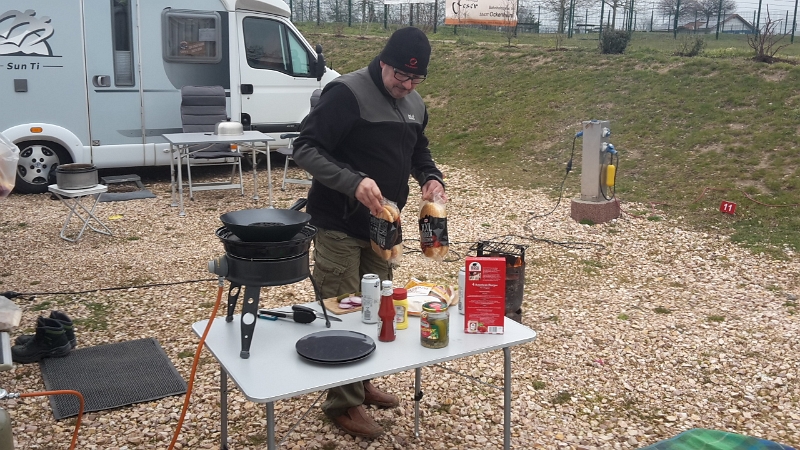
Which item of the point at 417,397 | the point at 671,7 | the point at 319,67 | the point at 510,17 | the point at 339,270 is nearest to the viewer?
the point at 339,270

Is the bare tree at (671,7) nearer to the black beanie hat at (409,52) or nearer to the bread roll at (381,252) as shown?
the black beanie hat at (409,52)

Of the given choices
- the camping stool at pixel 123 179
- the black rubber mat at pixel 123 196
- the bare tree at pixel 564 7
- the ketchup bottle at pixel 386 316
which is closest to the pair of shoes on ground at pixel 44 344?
the ketchup bottle at pixel 386 316

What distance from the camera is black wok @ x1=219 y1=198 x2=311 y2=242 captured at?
2.43m

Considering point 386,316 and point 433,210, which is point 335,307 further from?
point 433,210

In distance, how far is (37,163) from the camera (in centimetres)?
843

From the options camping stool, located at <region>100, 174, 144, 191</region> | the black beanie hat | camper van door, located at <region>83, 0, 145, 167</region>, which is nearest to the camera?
the black beanie hat

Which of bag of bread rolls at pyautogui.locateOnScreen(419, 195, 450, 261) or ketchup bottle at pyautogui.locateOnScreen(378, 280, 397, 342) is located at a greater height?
bag of bread rolls at pyautogui.locateOnScreen(419, 195, 450, 261)

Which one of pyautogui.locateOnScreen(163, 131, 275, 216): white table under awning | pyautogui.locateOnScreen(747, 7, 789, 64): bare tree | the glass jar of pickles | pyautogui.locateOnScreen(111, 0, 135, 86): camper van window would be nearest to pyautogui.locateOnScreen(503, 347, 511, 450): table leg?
the glass jar of pickles

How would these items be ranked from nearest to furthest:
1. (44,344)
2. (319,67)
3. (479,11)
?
(44,344), (319,67), (479,11)

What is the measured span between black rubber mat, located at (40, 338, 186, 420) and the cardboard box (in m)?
1.84

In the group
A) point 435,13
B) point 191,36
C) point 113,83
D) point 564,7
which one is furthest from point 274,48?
point 564,7

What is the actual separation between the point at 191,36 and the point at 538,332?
640 centimetres

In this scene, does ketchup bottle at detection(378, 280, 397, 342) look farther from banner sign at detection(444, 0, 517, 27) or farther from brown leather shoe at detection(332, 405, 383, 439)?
banner sign at detection(444, 0, 517, 27)

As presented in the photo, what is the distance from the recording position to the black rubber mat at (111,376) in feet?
11.7
